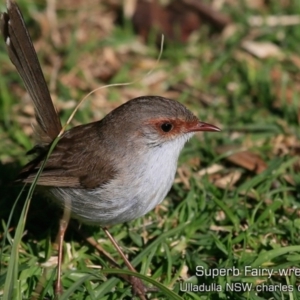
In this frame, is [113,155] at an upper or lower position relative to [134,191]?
upper

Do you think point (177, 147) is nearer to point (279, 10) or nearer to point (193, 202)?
point (193, 202)

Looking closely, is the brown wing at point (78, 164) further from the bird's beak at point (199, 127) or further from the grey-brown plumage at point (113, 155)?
the bird's beak at point (199, 127)

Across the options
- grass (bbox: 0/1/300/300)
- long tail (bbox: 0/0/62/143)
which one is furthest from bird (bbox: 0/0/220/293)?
grass (bbox: 0/1/300/300)

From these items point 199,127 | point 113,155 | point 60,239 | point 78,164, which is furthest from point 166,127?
point 60,239

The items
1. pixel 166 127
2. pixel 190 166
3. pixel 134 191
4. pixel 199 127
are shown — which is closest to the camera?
pixel 134 191

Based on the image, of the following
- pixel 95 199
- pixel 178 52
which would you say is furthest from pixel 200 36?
pixel 95 199

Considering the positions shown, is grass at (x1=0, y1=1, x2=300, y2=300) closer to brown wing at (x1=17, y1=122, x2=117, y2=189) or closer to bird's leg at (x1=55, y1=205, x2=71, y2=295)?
bird's leg at (x1=55, y1=205, x2=71, y2=295)

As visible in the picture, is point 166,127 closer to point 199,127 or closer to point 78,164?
point 199,127
